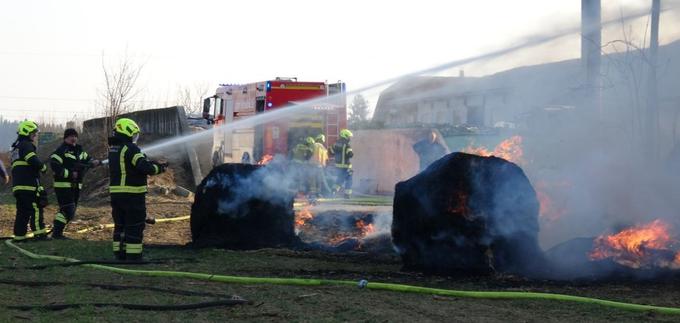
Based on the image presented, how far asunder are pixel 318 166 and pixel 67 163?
20.4 feet

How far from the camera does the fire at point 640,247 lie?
24.5 ft

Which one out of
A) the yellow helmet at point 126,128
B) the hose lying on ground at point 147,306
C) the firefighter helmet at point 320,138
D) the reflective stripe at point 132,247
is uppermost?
the yellow helmet at point 126,128

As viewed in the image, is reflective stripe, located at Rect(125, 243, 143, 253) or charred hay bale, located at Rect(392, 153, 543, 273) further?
reflective stripe, located at Rect(125, 243, 143, 253)

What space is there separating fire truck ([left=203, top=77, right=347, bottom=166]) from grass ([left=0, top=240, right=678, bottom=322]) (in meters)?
11.5

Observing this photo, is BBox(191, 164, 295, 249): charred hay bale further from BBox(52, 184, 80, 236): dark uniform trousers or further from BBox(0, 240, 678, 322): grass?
BBox(52, 184, 80, 236): dark uniform trousers

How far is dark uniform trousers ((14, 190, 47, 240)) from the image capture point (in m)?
11.1

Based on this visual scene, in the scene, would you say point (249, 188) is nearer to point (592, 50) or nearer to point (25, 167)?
point (25, 167)

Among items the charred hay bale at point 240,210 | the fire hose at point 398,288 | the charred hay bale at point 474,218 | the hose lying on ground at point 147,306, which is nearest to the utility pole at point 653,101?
the charred hay bale at point 474,218

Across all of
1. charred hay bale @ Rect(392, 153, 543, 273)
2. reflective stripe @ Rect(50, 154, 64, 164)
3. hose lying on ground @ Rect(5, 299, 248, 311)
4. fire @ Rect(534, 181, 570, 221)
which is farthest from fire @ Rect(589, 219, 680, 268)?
reflective stripe @ Rect(50, 154, 64, 164)

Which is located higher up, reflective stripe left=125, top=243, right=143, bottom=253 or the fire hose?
reflective stripe left=125, top=243, right=143, bottom=253

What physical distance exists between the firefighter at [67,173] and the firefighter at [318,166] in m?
4.76

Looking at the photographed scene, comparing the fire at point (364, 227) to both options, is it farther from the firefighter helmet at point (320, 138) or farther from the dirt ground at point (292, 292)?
the firefighter helmet at point (320, 138)

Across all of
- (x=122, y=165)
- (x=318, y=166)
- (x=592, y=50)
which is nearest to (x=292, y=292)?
(x=122, y=165)

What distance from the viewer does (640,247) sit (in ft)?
25.1
